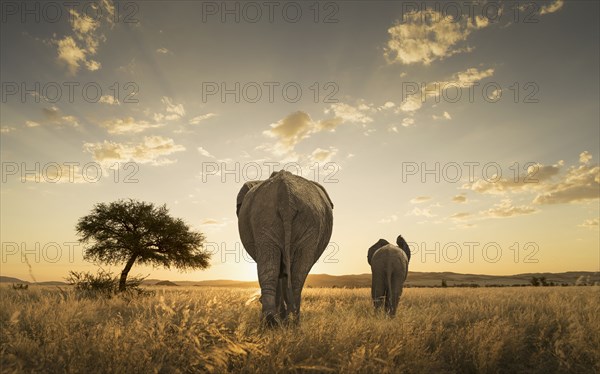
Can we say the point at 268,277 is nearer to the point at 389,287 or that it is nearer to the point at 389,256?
the point at 389,287

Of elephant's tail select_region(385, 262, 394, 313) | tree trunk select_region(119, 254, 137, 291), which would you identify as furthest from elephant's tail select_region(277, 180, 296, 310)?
tree trunk select_region(119, 254, 137, 291)

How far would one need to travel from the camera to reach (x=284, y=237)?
19.4 feet

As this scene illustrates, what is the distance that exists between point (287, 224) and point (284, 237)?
0.82ft

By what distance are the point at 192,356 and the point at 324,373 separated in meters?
1.43

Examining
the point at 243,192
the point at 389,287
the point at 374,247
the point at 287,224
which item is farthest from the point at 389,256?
the point at 287,224

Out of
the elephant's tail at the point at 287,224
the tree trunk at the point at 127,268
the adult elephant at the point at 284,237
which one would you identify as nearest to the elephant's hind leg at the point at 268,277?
the adult elephant at the point at 284,237

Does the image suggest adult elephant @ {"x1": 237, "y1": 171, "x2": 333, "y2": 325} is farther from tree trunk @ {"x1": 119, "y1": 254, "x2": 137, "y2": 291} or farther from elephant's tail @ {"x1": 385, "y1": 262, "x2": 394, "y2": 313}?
tree trunk @ {"x1": 119, "y1": 254, "x2": 137, "y2": 291}

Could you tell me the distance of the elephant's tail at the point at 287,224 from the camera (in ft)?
18.8

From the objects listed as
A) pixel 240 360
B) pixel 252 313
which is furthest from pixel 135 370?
pixel 252 313

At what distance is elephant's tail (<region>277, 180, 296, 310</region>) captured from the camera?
573 centimetres

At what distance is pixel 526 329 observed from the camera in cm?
690

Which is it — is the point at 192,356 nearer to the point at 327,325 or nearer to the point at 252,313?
the point at 327,325

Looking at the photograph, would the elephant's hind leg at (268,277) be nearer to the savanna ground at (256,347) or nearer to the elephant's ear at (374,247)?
the savanna ground at (256,347)

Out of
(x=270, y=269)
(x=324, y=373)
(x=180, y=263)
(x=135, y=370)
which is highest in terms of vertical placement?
(x=270, y=269)
